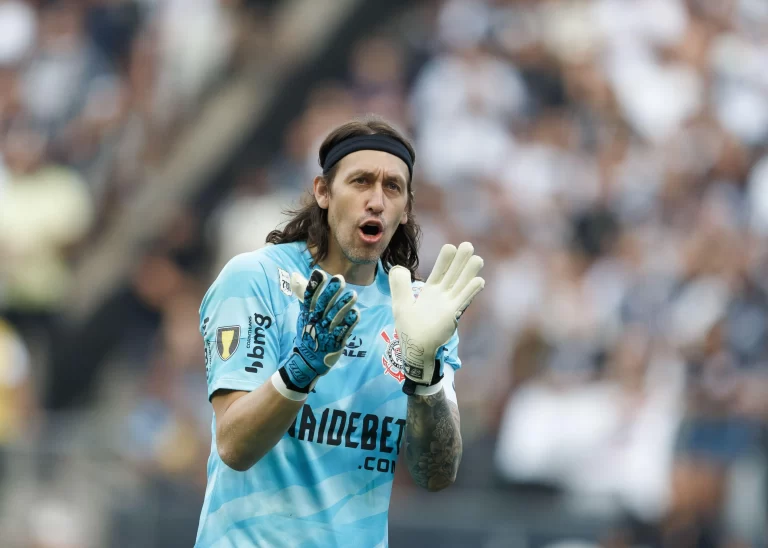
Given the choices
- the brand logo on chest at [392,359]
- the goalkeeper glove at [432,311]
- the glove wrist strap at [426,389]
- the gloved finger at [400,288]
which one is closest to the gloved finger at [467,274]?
the goalkeeper glove at [432,311]

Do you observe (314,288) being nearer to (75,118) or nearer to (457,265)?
(457,265)

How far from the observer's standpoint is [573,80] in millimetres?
12438


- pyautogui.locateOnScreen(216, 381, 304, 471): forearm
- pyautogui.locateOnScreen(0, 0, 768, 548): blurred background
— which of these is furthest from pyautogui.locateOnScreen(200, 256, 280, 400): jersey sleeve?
pyautogui.locateOnScreen(0, 0, 768, 548): blurred background

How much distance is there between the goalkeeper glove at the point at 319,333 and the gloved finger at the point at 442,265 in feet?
1.31

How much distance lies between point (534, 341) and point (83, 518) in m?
3.92

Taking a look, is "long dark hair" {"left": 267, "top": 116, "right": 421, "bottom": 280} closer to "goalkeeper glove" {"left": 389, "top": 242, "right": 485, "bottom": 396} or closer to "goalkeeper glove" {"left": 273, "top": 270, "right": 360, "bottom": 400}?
"goalkeeper glove" {"left": 389, "top": 242, "right": 485, "bottom": 396}

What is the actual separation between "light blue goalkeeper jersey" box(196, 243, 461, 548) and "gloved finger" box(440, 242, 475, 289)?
442mm

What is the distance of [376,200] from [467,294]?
47cm

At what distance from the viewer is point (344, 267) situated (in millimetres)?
4488

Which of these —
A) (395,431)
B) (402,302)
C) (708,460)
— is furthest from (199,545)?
(708,460)

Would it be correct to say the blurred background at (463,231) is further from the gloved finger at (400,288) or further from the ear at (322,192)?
the gloved finger at (400,288)

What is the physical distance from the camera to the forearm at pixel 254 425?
12.5 ft

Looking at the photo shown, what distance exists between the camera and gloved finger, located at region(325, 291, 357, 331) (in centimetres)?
377

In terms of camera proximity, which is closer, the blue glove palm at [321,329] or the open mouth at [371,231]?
the blue glove palm at [321,329]
